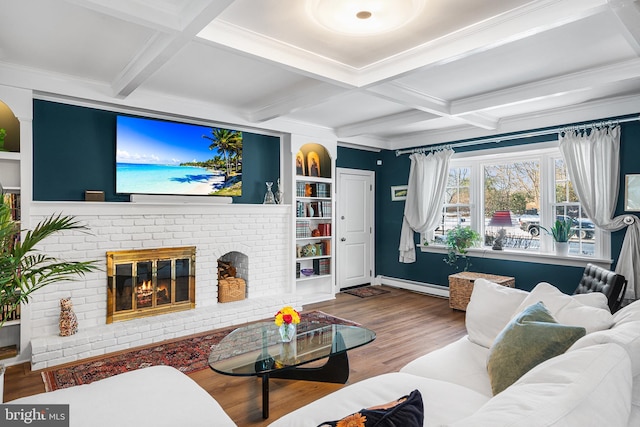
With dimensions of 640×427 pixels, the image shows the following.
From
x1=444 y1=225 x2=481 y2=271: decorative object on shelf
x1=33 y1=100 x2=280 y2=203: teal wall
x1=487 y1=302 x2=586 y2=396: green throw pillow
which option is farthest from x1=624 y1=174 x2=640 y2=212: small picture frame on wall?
x1=33 y1=100 x2=280 y2=203: teal wall

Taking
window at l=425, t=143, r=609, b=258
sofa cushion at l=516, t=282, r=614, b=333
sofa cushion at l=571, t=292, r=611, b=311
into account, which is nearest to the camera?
sofa cushion at l=516, t=282, r=614, b=333

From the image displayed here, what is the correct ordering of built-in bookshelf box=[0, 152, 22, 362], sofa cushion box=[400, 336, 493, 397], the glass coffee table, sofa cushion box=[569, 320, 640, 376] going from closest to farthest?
sofa cushion box=[569, 320, 640, 376] < sofa cushion box=[400, 336, 493, 397] < the glass coffee table < built-in bookshelf box=[0, 152, 22, 362]

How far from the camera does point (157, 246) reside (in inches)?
165

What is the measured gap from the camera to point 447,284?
5.84 meters

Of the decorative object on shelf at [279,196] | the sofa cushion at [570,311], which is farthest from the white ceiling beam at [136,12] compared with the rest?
the decorative object on shelf at [279,196]

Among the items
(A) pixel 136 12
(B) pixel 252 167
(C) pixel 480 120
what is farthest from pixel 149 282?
(C) pixel 480 120

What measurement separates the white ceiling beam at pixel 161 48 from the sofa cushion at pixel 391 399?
6.73 ft

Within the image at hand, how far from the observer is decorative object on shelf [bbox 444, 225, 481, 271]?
544 cm

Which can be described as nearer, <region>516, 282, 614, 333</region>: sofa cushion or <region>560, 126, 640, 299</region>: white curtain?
<region>516, 282, 614, 333</region>: sofa cushion

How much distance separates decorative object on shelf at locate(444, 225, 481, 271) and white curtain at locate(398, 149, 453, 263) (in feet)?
1.53

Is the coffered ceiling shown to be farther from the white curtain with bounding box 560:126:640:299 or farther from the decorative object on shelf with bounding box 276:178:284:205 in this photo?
the decorative object on shelf with bounding box 276:178:284:205

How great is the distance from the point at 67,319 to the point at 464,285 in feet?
14.5

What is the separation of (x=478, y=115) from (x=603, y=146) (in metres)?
1.36

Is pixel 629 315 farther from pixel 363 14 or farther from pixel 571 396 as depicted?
pixel 363 14
